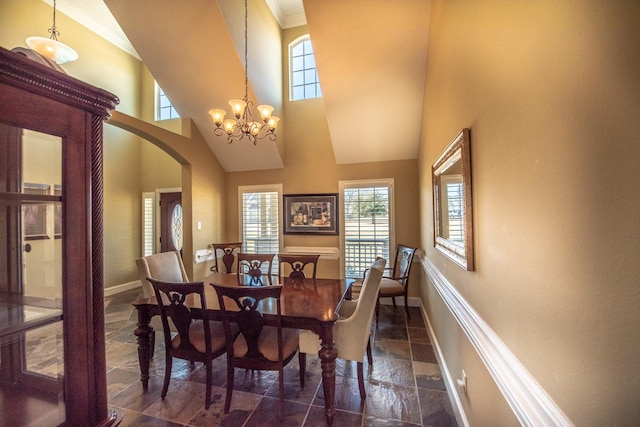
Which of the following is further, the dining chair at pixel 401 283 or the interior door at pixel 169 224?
the interior door at pixel 169 224

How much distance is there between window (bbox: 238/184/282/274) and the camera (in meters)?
4.89

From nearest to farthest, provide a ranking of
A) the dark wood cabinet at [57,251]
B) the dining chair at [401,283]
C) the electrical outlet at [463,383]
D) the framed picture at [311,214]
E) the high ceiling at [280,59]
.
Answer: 1. the dark wood cabinet at [57,251]
2. the electrical outlet at [463,383]
3. the high ceiling at [280,59]
4. the dining chair at [401,283]
5. the framed picture at [311,214]

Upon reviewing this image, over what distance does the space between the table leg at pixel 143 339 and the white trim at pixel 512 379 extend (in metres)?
2.43

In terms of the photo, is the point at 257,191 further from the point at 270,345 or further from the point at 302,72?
the point at 270,345

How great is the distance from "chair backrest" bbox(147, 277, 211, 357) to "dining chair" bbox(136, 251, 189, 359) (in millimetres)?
487

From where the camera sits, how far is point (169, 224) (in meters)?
5.68

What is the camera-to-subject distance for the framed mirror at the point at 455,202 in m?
1.61

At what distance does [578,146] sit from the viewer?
2.32 ft

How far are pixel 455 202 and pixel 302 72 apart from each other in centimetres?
362

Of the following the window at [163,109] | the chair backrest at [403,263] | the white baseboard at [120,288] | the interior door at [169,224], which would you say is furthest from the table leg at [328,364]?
the window at [163,109]

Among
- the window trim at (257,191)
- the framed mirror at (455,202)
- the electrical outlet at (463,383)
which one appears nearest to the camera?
the framed mirror at (455,202)

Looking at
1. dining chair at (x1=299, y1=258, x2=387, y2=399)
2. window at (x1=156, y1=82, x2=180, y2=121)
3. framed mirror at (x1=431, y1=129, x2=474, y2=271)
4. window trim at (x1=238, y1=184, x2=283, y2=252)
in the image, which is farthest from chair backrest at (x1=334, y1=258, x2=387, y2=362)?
window at (x1=156, y1=82, x2=180, y2=121)

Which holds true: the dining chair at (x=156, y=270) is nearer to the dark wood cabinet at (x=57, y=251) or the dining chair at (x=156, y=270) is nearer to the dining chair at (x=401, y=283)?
the dark wood cabinet at (x=57, y=251)

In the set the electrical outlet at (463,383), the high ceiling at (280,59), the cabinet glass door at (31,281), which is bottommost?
the electrical outlet at (463,383)
